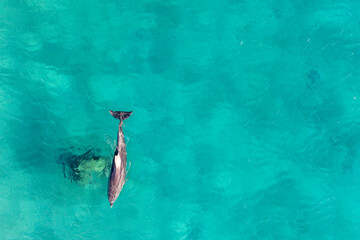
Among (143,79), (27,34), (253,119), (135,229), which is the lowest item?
(135,229)

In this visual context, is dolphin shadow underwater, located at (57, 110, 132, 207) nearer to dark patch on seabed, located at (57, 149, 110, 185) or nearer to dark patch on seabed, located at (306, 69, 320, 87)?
dark patch on seabed, located at (57, 149, 110, 185)

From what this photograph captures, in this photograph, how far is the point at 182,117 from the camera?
10977 mm

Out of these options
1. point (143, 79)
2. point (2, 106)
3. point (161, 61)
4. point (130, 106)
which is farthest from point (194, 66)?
point (2, 106)

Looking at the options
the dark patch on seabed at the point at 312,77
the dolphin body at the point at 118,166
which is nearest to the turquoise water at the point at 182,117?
the dark patch on seabed at the point at 312,77

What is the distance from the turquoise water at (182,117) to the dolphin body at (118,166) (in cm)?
49

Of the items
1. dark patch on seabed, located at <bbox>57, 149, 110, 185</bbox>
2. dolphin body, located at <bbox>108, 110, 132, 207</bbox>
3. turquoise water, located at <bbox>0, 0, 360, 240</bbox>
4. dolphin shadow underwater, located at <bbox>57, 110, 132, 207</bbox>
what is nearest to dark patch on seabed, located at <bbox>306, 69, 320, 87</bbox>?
turquoise water, located at <bbox>0, 0, 360, 240</bbox>

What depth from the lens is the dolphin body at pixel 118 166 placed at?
397 inches

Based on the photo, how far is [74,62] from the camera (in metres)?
10.9

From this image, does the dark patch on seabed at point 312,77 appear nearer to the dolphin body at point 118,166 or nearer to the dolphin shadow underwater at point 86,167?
the dolphin body at point 118,166

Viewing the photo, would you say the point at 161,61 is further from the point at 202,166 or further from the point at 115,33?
the point at 202,166

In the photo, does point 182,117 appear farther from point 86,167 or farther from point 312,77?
point 312,77

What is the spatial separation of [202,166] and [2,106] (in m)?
→ 8.14

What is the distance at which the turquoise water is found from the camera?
10906 millimetres

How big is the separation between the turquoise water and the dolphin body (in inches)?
19.3
